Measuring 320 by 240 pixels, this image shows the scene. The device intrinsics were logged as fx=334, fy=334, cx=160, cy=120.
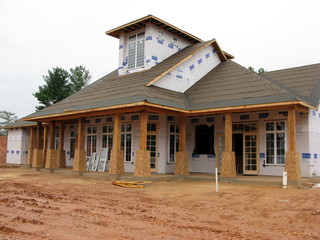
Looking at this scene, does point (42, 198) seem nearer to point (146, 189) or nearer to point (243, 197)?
point (146, 189)

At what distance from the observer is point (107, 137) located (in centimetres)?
1803

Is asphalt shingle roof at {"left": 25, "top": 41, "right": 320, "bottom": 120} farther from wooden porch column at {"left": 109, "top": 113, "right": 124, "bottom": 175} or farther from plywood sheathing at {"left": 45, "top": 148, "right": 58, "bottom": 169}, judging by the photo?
plywood sheathing at {"left": 45, "top": 148, "right": 58, "bottom": 169}

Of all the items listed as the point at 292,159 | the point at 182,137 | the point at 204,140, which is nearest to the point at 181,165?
the point at 182,137

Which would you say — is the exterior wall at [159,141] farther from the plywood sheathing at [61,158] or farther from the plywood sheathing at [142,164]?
the plywood sheathing at [61,158]

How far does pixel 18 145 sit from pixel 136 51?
14474 millimetres

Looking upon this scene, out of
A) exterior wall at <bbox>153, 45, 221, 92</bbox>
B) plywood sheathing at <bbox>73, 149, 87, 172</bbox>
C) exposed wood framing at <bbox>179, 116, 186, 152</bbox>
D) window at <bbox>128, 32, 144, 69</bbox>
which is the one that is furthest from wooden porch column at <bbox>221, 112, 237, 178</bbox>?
plywood sheathing at <bbox>73, 149, 87, 172</bbox>

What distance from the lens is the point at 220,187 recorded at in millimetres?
11742

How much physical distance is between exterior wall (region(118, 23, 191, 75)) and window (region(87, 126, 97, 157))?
3.62m

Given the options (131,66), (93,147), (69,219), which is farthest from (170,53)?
(69,219)

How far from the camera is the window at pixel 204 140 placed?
16312 millimetres

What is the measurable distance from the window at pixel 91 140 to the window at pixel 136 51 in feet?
13.7

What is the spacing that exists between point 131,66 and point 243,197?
36.7 feet

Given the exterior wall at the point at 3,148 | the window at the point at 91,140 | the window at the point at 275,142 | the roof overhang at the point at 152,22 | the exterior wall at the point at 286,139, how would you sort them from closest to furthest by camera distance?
the exterior wall at the point at 286,139 < the window at the point at 275,142 < the roof overhang at the point at 152,22 < the window at the point at 91,140 < the exterior wall at the point at 3,148

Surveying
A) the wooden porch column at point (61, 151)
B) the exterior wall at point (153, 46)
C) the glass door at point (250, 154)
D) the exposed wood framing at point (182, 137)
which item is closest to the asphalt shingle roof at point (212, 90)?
the exterior wall at point (153, 46)
